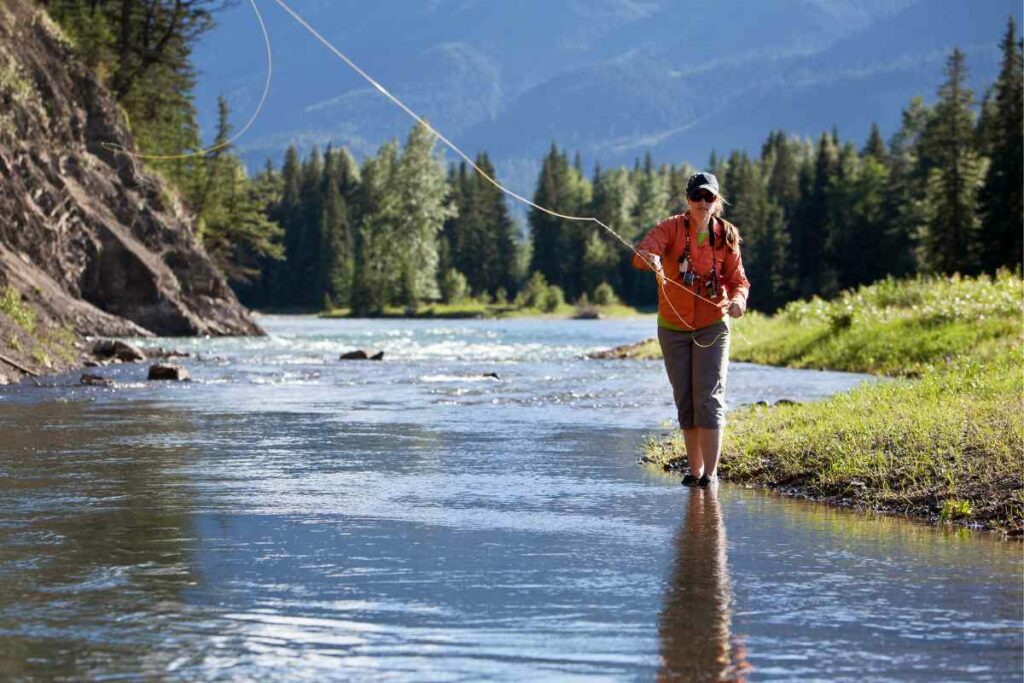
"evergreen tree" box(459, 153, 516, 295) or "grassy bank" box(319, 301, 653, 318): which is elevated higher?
"evergreen tree" box(459, 153, 516, 295)

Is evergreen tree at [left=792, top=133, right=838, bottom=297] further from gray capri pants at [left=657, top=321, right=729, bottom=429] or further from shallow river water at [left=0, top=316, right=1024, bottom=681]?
gray capri pants at [left=657, top=321, right=729, bottom=429]

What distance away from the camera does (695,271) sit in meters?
10.7

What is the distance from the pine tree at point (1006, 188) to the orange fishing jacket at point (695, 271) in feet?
150

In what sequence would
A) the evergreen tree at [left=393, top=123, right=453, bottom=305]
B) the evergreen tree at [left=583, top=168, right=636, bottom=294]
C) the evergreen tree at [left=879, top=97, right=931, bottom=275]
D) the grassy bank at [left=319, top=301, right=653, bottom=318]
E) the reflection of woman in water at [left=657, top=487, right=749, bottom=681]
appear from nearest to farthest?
the reflection of woman in water at [left=657, top=487, right=749, bottom=681] → the evergreen tree at [left=879, top=97, right=931, bottom=275] → the evergreen tree at [left=393, top=123, right=453, bottom=305] → the grassy bank at [left=319, top=301, right=653, bottom=318] → the evergreen tree at [left=583, top=168, right=636, bottom=294]

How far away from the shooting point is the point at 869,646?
585 cm

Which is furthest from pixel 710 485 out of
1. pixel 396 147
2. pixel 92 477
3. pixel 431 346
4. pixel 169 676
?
pixel 396 147

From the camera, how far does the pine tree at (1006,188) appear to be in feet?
178

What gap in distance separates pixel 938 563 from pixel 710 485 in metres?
3.37

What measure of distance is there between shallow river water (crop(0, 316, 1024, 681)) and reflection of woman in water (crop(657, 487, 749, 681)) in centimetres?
2

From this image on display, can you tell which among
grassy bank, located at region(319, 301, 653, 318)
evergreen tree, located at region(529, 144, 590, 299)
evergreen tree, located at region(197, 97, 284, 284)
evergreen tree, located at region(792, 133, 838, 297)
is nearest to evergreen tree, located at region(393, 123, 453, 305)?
grassy bank, located at region(319, 301, 653, 318)

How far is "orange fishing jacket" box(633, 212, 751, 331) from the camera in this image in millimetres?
10633

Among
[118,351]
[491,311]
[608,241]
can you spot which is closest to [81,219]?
[118,351]

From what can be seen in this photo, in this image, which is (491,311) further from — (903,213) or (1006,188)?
(1006,188)

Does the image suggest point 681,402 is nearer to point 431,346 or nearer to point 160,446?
point 160,446
